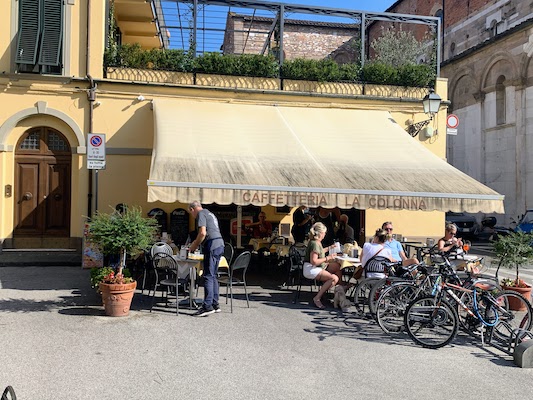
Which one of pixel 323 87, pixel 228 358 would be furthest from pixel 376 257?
pixel 323 87

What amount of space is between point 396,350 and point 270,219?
717 centimetres

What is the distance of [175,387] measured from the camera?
4.33 metres

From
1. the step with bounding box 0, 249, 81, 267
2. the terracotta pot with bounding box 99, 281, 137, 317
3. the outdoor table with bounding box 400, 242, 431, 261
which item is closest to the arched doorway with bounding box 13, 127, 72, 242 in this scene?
the step with bounding box 0, 249, 81, 267

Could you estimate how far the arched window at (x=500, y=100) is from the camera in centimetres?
2452

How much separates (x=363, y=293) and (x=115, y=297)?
11.8ft

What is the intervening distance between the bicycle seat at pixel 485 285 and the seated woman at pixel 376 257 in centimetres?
128

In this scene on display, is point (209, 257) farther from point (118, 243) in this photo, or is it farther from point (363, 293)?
point (363, 293)

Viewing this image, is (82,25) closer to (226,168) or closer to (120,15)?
(120,15)

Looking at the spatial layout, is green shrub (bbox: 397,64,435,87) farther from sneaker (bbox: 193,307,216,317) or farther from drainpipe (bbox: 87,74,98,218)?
sneaker (bbox: 193,307,216,317)

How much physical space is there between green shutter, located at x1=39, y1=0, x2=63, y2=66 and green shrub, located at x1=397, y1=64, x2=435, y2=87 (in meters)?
8.32

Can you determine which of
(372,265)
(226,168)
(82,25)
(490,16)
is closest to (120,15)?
(82,25)

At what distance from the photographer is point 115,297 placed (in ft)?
21.1

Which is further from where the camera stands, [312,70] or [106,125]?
[312,70]

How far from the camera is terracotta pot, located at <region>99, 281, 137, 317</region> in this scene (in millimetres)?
6438
